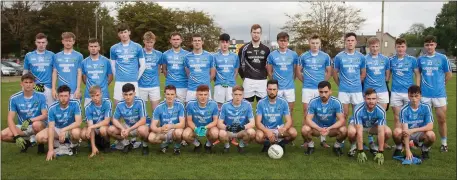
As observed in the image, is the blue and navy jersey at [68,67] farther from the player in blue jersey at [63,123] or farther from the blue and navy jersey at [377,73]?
the blue and navy jersey at [377,73]

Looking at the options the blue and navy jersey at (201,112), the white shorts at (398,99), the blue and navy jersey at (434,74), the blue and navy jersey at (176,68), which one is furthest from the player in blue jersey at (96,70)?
the blue and navy jersey at (434,74)

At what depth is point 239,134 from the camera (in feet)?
19.7

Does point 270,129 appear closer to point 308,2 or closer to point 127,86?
point 127,86

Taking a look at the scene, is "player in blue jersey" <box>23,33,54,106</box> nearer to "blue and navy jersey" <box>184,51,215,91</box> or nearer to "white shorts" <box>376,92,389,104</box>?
"blue and navy jersey" <box>184,51,215,91</box>

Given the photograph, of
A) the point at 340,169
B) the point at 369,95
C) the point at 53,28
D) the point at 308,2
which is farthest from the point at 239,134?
the point at 53,28

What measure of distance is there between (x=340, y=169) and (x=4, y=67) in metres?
30.2

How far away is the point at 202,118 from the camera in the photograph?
20.2ft

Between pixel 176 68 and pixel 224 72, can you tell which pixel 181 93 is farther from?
pixel 224 72

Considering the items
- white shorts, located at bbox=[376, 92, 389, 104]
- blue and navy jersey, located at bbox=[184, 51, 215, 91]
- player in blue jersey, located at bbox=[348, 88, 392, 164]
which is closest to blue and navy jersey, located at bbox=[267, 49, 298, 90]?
blue and navy jersey, located at bbox=[184, 51, 215, 91]

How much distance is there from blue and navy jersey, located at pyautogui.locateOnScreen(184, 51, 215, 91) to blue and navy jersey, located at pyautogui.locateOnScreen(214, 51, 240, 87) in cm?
17

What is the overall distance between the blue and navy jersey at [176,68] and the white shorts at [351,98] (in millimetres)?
2826

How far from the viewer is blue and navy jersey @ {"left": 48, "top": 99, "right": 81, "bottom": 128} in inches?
233

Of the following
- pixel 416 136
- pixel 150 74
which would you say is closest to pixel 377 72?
pixel 416 136

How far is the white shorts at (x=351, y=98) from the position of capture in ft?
21.3
